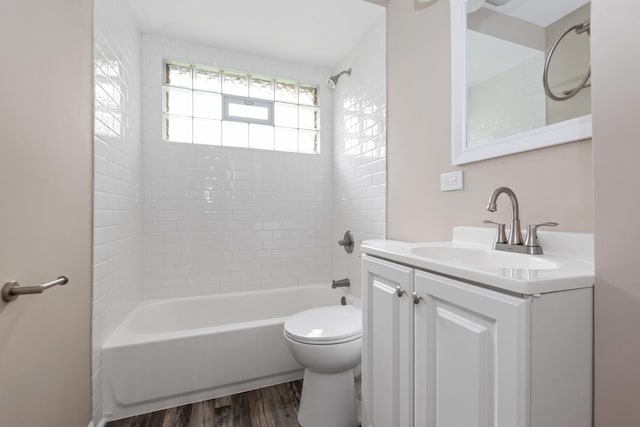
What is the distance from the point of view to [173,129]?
2377 mm

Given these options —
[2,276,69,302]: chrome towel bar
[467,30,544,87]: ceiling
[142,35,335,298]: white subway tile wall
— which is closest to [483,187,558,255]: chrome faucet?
[467,30,544,87]: ceiling

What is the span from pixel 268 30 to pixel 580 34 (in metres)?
1.93

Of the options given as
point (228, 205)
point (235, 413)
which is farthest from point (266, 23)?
point (235, 413)

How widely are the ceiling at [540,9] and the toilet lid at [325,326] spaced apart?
61.2 inches

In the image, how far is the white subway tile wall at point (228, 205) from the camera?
227cm

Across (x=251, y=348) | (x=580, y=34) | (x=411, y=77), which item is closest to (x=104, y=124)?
(x=251, y=348)

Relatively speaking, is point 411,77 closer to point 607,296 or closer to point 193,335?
point 607,296

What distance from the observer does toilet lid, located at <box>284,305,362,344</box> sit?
56.4 inches

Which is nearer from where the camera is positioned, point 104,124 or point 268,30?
point 104,124

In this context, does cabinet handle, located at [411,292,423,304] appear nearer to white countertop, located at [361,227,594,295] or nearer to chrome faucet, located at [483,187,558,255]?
white countertop, located at [361,227,594,295]

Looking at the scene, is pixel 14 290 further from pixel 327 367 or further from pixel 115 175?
pixel 327 367

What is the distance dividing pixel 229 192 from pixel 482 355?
219cm

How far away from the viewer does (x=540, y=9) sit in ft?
3.58

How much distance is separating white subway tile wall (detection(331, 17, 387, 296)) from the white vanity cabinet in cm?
107
